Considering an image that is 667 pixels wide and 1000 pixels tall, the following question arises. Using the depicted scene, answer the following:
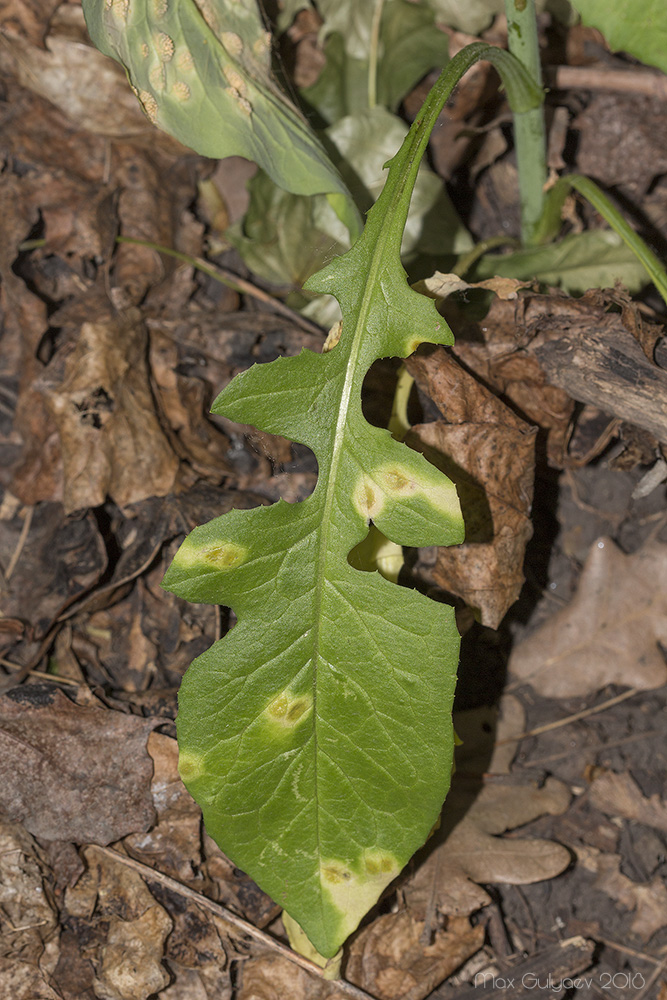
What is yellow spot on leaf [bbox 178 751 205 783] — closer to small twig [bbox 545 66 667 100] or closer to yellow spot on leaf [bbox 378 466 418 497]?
yellow spot on leaf [bbox 378 466 418 497]

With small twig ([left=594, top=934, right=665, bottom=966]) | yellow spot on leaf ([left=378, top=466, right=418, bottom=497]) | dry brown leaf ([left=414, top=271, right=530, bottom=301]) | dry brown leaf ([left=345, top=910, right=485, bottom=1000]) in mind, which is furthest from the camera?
small twig ([left=594, top=934, right=665, bottom=966])

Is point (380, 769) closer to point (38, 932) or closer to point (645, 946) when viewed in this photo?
point (38, 932)

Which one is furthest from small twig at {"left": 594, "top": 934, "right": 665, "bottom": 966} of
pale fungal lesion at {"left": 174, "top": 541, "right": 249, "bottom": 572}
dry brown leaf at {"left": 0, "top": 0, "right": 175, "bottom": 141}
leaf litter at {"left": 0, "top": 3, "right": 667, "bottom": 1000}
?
dry brown leaf at {"left": 0, "top": 0, "right": 175, "bottom": 141}

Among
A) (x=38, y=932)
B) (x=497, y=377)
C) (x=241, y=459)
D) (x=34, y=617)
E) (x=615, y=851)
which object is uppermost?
(x=497, y=377)

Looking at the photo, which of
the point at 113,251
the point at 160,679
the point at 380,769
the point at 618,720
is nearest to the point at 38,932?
the point at 160,679

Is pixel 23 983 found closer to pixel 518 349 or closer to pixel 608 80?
pixel 518 349

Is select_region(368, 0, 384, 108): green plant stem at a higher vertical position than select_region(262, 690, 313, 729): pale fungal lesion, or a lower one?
higher

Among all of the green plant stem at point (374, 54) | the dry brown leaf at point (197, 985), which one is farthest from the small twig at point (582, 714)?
the green plant stem at point (374, 54)
